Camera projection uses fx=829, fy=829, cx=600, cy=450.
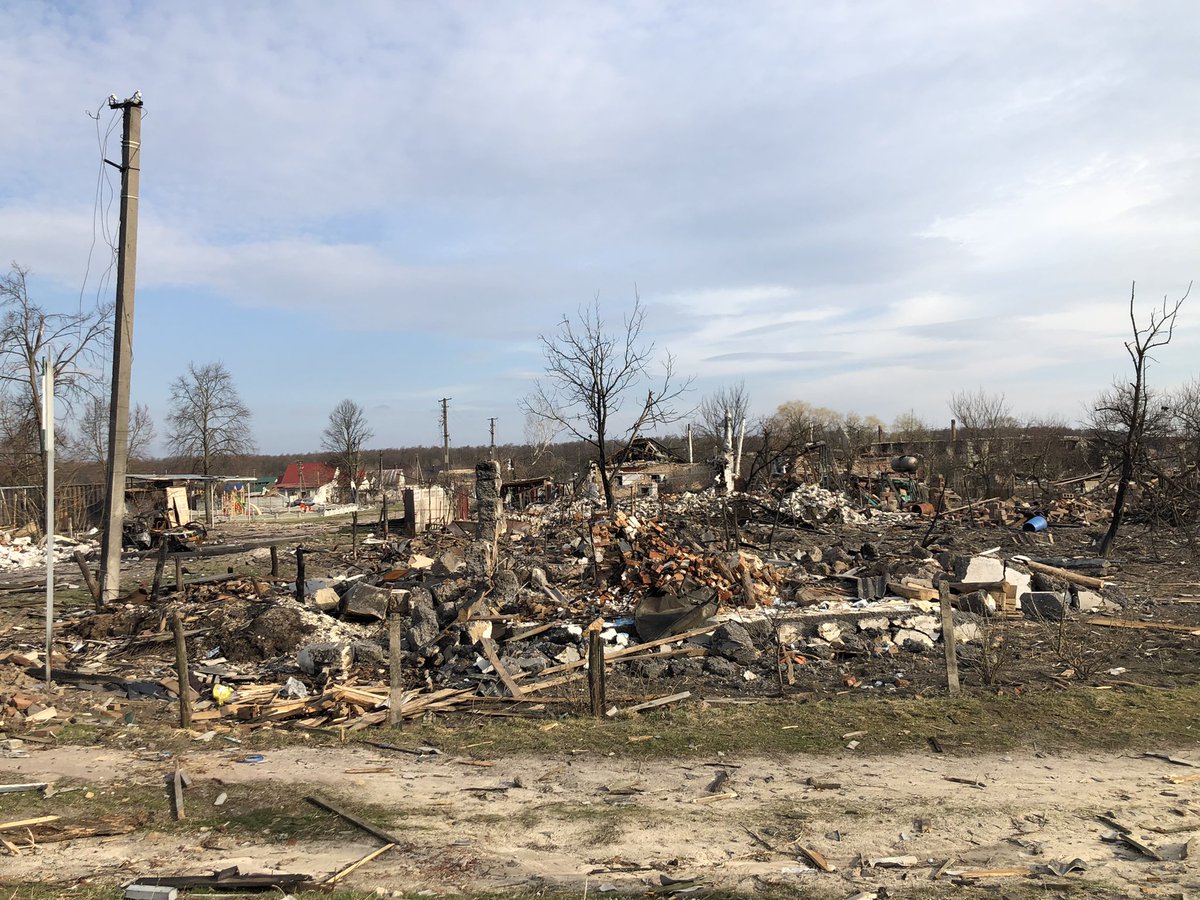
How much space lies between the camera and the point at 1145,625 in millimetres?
11375

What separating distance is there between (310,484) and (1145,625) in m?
78.0

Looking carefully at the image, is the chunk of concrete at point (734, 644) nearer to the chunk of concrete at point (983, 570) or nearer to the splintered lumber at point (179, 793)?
the chunk of concrete at point (983, 570)

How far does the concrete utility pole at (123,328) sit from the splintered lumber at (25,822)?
9.42 m

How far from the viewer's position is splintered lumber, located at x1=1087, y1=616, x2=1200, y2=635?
36.7 feet

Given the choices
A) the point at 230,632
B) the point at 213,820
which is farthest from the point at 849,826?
the point at 230,632

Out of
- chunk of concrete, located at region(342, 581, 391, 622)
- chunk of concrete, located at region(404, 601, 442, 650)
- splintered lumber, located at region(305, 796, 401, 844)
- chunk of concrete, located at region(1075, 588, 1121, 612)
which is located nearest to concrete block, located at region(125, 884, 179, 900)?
splintered lumber, located at region(305, 796, 401, 844)

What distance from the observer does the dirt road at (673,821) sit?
4887 mm

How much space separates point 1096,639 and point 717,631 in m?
5.01

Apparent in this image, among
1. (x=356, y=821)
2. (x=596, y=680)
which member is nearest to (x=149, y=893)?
(x=356, y=821)

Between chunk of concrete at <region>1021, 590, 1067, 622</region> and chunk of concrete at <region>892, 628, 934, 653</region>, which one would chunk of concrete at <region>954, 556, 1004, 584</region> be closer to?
chunk of concrete at <region>1021, 590, 1067, 622</region>

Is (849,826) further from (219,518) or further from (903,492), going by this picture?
(219,518)

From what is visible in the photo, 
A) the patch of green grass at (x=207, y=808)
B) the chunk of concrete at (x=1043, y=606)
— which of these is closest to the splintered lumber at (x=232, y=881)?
the patch of green grass at (x=207, y=808)

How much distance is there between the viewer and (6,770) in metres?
7.13

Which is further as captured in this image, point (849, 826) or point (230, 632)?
point (230, 632)
